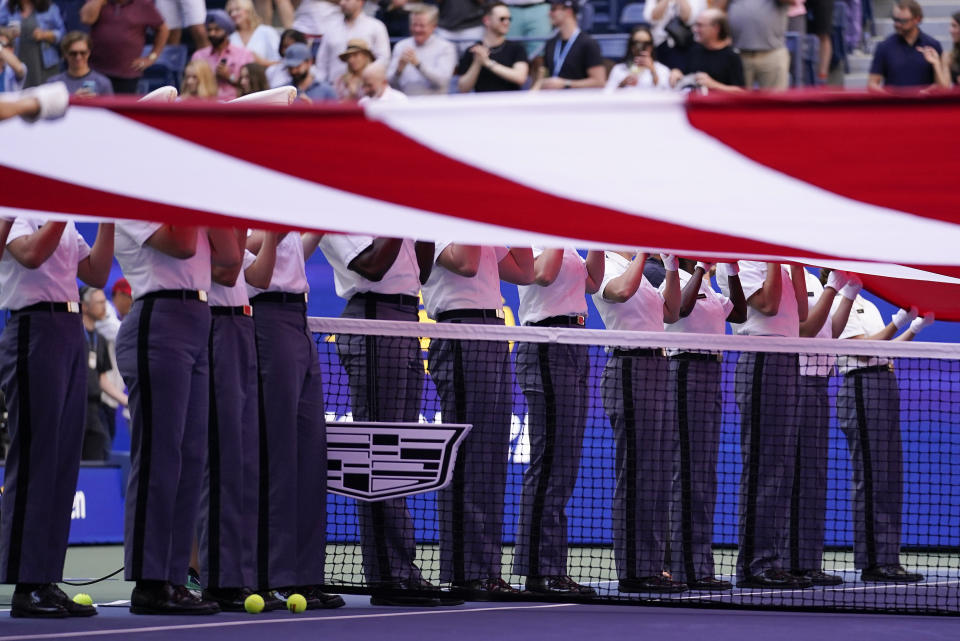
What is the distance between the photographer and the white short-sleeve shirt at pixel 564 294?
7.22 meters

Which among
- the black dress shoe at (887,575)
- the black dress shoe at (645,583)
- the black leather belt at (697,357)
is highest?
the black leather belt at (697,357)

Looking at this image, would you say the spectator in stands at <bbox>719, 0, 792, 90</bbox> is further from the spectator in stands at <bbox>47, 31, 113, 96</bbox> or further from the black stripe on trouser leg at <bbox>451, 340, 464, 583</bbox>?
the black stripe on trouser leg at <bbox>451, 340, 464, 583</bbox>

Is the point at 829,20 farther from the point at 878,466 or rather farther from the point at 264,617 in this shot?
the point at 264,617

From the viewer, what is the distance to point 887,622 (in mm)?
6250

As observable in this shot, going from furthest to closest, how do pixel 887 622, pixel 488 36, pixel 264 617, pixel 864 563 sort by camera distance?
1. pixel 488 36
2. pixel 864 563
3. pixel 887 622
4. pixel 264 617

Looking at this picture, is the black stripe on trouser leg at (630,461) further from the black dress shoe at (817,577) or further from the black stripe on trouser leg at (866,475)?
the black stripe on trouser leg at (866,475)

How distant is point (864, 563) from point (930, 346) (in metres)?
2.04

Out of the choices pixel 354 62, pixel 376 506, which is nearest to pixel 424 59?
pixel 354 62

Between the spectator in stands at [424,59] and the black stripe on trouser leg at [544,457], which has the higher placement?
the spectator in stands at [424,59]

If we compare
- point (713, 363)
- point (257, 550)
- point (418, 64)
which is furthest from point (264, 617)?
point (418, 64)

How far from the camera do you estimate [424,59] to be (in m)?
13.1

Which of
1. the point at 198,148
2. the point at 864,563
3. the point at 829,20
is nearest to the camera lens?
the point at 198,148

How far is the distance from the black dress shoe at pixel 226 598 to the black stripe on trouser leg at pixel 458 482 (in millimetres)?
1108

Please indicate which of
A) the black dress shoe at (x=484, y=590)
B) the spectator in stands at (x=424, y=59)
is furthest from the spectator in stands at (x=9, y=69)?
the black dress shoe at (x=484, y=590)
